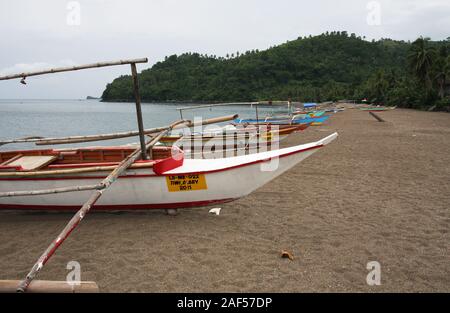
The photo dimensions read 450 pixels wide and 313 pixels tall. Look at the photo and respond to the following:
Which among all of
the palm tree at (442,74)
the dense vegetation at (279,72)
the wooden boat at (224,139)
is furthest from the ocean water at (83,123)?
the dense vegetation at (279,72)

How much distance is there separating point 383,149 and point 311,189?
7.68 metres

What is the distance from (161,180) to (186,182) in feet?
1.50

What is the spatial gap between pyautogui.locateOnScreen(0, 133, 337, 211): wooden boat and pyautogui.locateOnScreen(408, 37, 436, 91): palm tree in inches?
2177

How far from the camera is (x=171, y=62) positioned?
171000 millimetres

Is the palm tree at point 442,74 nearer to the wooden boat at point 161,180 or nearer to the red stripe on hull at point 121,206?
the wooden boat at point 161,180

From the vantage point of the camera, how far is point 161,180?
6.22m

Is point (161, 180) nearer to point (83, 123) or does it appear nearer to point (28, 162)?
point (28, 162)

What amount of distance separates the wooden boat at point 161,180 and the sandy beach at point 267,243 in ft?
1.27

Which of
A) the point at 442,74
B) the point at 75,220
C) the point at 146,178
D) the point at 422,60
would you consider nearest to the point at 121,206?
the point at 146,178

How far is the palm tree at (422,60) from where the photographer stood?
173 feet

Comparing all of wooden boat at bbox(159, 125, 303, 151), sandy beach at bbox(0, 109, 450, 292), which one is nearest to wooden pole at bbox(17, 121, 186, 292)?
sandy beach at bbox(0, 109, 450, 292)

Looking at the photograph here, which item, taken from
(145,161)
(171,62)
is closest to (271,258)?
(145,161)

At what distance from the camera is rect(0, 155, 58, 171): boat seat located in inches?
266

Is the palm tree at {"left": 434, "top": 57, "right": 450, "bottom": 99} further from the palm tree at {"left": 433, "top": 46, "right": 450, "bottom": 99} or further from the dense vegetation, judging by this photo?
the dense vegetation
